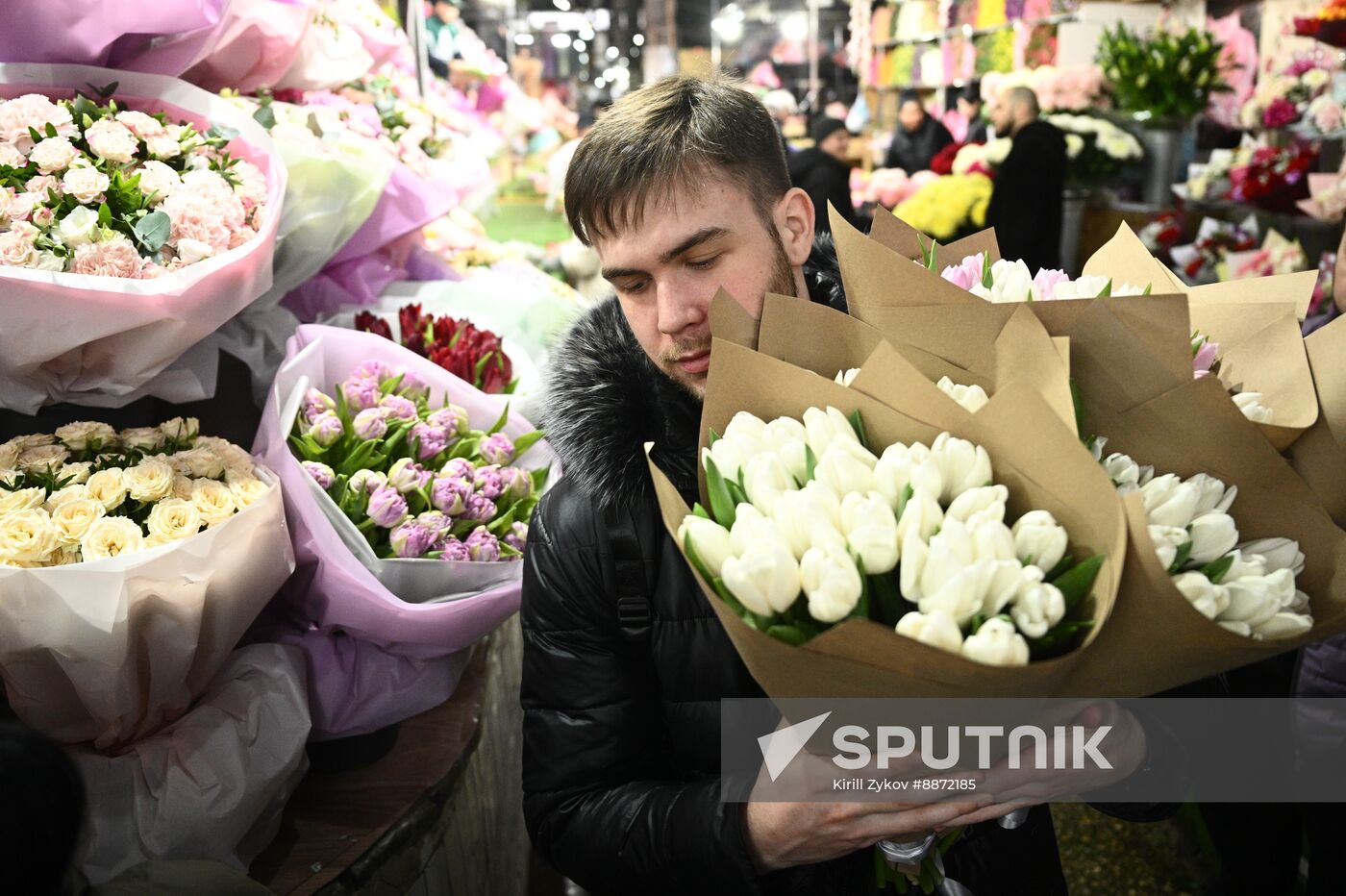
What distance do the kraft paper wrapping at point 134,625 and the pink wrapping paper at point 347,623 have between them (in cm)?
9

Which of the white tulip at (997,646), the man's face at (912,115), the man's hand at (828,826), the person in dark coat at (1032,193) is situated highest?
the white tulip at (997,646)

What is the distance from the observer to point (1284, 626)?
0.74m

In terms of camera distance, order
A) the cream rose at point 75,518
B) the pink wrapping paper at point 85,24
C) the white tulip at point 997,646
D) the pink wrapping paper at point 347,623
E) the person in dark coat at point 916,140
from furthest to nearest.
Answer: the person in dark coat at point 916,140 → the pink wrapping paper at point 85,24 → the pink wrapping paper at point 347,623 → the cream rose at point 75,518 → the white tulip at point 997,646

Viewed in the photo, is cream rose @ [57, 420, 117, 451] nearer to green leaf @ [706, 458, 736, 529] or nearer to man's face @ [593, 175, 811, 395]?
man's face @ [593, 175, 811, 395]

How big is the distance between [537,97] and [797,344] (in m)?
9.97

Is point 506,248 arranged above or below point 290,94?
below

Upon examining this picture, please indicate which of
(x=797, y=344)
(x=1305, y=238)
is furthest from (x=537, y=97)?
(x=797, y=344)

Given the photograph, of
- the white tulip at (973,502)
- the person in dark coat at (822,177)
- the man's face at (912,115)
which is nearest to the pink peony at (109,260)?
the white tulip at (973,502)

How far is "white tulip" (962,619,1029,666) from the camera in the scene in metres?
0.68

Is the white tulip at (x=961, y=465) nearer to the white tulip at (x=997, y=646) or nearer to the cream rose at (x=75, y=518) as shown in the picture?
the white tulip at (x=997, y=646)

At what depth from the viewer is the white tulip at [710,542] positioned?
2.51 ft

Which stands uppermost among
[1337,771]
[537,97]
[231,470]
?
[231,470]

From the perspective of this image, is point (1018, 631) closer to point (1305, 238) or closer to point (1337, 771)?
point (1337, 771)

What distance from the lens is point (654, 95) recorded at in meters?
1.29
